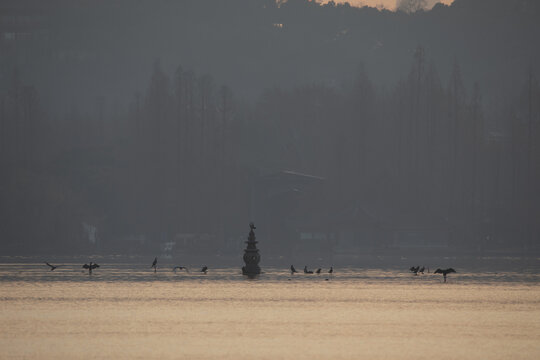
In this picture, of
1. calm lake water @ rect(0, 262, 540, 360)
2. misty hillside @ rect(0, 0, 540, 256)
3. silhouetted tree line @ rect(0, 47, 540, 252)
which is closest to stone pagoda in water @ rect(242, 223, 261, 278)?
calm lake water @ rect(0, 262, 540, 360)

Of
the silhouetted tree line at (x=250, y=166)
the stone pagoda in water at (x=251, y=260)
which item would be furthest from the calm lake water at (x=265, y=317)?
the silhouetted tree line at (x=250, y=166)

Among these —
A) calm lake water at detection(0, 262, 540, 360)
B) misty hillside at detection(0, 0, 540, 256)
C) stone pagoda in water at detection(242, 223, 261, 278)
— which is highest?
misty hillside at detection(0, 0, 540, 256)

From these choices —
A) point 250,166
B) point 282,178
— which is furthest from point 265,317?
point 250,166

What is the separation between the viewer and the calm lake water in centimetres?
3631

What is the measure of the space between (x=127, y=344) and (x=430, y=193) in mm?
113351

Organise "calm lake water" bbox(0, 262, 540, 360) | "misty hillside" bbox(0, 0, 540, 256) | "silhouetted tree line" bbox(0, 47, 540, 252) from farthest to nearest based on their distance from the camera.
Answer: "silhouetted tree line" bbox(0, 47, 540, 252)
"misty hillside" bbox(0, 0, 540, 256)
"calm lake water" bbox(0, 262, 540, 360)

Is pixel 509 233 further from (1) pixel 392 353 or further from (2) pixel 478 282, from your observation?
(1) pixel 392 353

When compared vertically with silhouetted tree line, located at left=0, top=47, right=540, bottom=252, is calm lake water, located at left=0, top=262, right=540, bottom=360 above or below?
below

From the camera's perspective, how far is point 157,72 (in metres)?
147

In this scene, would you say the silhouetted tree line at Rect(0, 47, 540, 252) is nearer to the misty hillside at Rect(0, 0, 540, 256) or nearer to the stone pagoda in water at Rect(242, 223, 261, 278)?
the misty hillside at Rect(0, 0, 540, 256)

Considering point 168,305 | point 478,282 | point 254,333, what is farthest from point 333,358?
point 478,282

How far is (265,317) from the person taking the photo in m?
45.9

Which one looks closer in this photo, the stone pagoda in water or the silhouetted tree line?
the stone pagoda in water

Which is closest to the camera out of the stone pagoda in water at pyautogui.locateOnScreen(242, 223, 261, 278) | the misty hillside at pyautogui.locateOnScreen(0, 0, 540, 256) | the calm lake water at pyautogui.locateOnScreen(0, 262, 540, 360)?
the calm lake water at pyautogui.locateOnScreen(0, 262, 540, 360)
